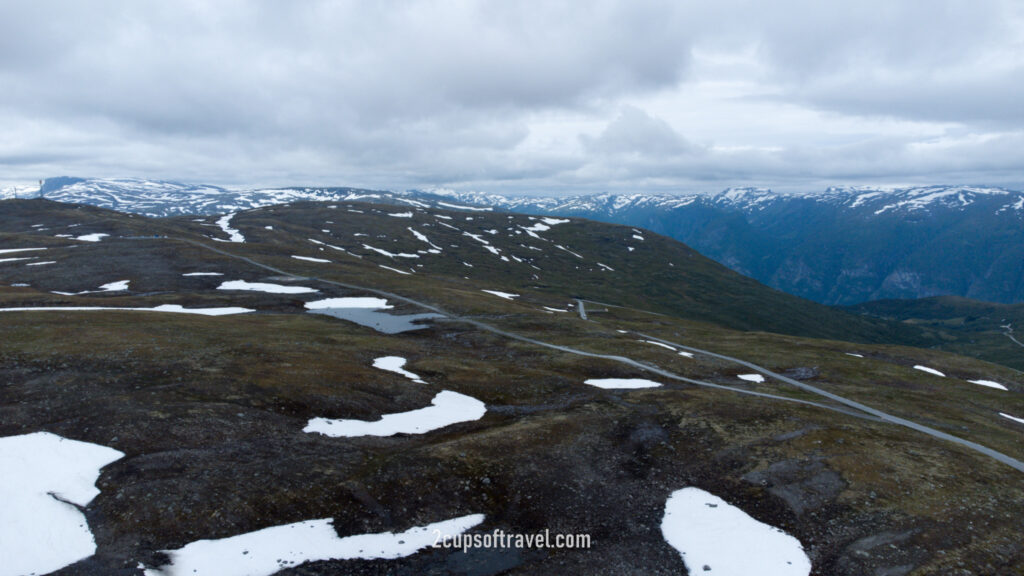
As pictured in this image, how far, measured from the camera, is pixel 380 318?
78.6m

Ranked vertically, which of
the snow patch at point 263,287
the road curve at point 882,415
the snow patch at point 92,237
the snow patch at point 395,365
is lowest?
the road curve at point 882,415

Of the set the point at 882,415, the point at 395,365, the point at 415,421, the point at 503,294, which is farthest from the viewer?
the point at 503,294

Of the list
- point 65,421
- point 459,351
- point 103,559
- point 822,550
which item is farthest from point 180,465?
point 459,351

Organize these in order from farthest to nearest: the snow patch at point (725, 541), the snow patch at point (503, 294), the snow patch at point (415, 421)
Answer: the snow patch at point (503, 294) → the snow patch at point (415, 421) → the snow patch at point (725, 541)

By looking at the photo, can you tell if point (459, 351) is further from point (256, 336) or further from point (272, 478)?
point (272, 478)

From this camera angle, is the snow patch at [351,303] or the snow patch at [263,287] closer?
the snow patch at [351,303]

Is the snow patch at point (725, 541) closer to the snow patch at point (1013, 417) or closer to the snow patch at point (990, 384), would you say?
the snow patch at point (1013, 417)

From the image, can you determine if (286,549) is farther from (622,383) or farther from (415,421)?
(622,383)

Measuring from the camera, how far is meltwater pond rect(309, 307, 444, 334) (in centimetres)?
7350

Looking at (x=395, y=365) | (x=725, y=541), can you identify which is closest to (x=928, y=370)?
(x=725, y=541)

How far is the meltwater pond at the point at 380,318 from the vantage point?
7350 centimetres

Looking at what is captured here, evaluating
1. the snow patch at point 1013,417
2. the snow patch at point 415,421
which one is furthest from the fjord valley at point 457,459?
the snow patch at point 1013,417

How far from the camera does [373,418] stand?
118 ft

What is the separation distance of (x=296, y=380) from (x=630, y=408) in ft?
85.3
